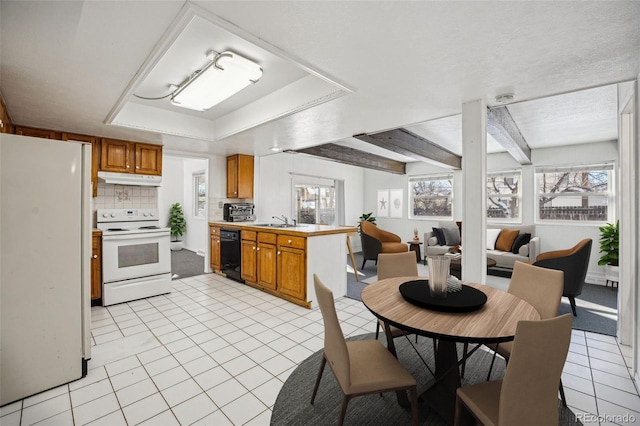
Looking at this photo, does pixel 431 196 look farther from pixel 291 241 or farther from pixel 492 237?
pixel 291 241

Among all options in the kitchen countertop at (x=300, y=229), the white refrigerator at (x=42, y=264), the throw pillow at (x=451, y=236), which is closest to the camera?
the white refrigerator at (x=42, y=264)

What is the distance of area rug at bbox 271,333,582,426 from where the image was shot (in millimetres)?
1659

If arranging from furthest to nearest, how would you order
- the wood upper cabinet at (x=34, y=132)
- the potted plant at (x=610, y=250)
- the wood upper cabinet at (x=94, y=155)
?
the potted plant at (x=610, y=250) → the wood upper cabinet at (x=94, y=155) → the wood upper cabinet at (x=34, y=132)

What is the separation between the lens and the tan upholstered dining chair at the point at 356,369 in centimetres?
136

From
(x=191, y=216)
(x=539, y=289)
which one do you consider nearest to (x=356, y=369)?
(x=539, y=289)

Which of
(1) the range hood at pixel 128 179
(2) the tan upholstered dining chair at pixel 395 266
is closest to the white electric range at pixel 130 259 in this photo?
(1) the range hood at pixel 128 179

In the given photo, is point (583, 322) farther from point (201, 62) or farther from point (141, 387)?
point (201, 62)

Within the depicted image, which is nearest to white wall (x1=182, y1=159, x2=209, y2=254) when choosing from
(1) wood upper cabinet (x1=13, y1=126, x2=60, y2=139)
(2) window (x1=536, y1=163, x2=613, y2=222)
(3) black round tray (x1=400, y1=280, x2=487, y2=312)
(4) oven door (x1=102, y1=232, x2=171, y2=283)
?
(4) oven door (x1=102, y1=232, x2=171, y2=283)

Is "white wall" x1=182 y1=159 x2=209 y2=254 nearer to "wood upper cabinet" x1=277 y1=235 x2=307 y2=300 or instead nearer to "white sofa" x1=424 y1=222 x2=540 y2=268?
"wood upper cabinet" x1=277 y1=235 x2=307 y2=300

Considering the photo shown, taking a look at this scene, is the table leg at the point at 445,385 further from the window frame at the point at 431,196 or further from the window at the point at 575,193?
the window frame at the point at 431,196

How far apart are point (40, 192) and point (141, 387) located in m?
1.50

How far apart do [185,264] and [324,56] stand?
5329 mm

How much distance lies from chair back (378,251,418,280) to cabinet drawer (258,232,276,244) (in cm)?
173

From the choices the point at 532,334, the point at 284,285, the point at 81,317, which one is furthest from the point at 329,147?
the point at 532,334
